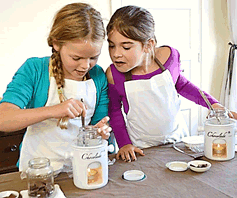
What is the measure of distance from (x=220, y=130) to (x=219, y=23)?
253cm

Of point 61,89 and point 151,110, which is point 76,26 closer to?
point 61,89

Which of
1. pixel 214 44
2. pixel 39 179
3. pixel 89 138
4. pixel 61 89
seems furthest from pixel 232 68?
pixel 39 179

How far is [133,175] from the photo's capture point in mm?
1024

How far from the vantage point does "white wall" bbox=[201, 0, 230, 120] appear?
3279 mm

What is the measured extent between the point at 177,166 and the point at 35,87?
621 millimetres

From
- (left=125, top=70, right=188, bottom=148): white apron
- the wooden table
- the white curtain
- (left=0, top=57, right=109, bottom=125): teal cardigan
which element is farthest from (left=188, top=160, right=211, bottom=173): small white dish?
the white curtain

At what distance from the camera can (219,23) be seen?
3.35 meters

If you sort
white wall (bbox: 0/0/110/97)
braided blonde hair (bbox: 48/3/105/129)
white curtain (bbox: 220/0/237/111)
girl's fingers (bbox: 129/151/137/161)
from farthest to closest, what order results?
white curtain (bbox: 220/0/237/111), white wall (bbox: 0/0/110/97), girl's fingers (bbox: 129/151/137/161), braided blonde hair (bbox: 48/3/105/129)

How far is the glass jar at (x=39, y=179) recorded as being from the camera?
865 mm

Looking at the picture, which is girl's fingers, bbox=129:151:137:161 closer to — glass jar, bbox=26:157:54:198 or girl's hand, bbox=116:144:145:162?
girl's hand, bbox=116:144:145:162

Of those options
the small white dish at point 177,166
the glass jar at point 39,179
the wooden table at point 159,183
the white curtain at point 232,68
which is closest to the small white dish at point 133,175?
the wooden table at point 159,183

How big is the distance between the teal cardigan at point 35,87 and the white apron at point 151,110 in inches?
5.6

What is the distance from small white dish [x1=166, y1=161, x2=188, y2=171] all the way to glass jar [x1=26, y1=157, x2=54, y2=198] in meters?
0.44

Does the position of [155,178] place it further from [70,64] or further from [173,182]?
[70,64]
